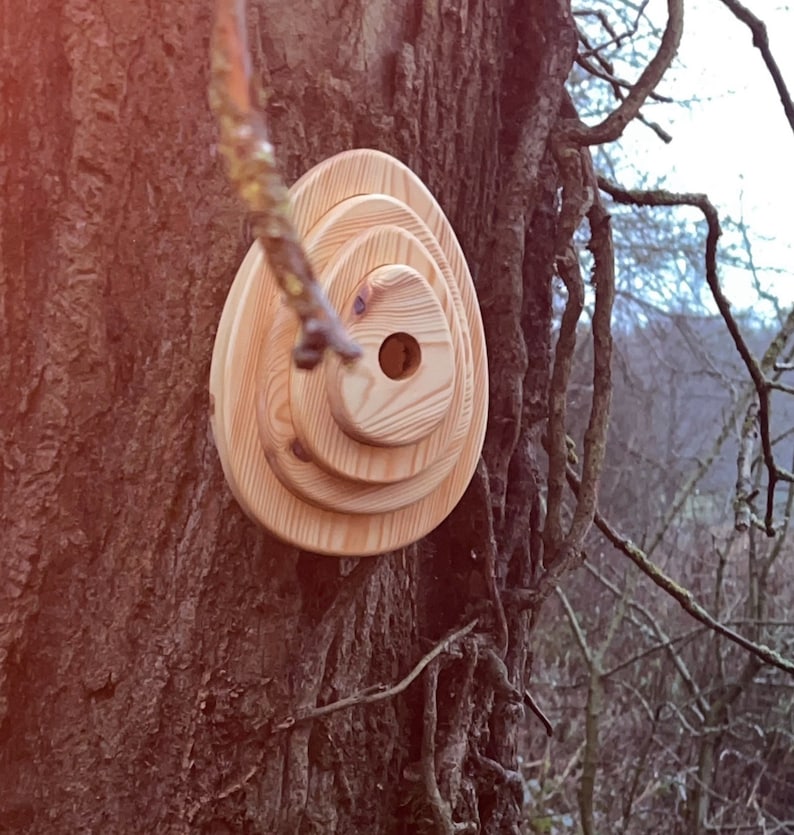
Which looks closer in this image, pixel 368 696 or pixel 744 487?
pixel 368 696

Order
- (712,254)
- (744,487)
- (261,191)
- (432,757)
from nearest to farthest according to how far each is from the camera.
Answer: (261,191) < (432,757) < (712,254) < (744,487)

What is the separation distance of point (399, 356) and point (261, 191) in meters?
0.37

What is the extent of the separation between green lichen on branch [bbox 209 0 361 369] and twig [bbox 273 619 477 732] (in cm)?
45

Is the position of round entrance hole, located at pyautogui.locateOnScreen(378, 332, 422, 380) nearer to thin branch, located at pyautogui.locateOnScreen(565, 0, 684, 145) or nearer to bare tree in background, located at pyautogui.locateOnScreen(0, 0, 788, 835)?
bare tree in background, located at pyautogui.locateOnScreen(0, 0, 788, 835)

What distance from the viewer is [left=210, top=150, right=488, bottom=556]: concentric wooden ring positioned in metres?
0.53

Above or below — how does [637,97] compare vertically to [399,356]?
above

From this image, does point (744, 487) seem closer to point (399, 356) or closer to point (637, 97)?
point (637, 97)

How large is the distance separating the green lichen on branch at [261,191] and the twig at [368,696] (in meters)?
0.45

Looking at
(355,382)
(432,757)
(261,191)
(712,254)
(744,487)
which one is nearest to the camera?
(261,191)

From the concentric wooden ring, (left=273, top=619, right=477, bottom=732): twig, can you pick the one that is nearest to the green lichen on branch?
the concentric wooden ring

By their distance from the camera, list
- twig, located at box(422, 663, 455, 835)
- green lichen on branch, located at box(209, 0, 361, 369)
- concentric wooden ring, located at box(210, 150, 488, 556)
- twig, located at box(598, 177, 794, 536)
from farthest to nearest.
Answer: twig, located at box(598, 177, 794, 536), twig, located at box(422, 663, 455, 835), concentric wooden ring, located at box(210, 150, 488, 556), green lichen on branch, located at box(209, 0, 361, 369)

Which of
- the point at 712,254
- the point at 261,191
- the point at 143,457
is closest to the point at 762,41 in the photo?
the point at 712,254

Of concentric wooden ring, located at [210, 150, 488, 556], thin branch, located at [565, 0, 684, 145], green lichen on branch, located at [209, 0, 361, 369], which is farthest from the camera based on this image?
thin branch, located at [565, 0, 684, 145]

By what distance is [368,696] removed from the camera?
0.62m
